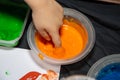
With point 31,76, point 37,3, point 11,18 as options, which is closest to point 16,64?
point 31,76

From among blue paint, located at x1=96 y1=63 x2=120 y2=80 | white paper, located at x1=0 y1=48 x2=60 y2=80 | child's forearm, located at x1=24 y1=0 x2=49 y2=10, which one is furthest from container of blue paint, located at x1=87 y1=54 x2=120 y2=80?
child's forearm, located at x1=24 y1=0 x2=49 y2=10

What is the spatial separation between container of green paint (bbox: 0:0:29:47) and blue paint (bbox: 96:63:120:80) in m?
0.35

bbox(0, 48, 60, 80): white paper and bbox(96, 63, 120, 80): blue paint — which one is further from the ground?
bbox(0, 48, 60, 80): white paper

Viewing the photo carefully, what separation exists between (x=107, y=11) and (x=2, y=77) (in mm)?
482

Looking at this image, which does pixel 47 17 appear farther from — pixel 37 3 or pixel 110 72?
pixel 110 72

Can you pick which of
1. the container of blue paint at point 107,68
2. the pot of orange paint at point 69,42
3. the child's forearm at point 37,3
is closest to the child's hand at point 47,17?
the child's forearm at point 37,3

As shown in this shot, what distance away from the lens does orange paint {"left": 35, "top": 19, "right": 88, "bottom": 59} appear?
3.31ft

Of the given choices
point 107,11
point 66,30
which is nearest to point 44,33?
point 66,30

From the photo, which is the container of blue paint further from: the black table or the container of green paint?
the container of green paint

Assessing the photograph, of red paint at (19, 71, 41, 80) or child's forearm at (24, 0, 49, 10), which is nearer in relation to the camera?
child's forearm at (24, 0, 49, 10)

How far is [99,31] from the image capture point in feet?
3.55

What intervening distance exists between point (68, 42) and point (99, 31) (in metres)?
0.14

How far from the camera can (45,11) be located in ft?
2.84

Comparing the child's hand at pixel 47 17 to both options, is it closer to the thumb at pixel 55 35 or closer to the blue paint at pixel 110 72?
→ the thumb at pixel 55 35
